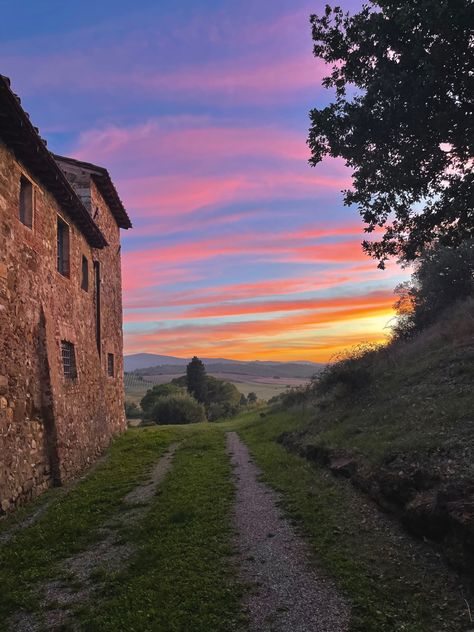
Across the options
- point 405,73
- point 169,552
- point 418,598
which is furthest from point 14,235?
point 418,598

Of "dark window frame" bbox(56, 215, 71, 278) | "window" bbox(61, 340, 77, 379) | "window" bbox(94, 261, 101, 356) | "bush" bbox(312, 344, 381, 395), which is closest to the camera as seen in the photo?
"window" bbox(61, 340, 77, 379)

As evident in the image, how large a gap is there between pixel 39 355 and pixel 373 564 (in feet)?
27.5

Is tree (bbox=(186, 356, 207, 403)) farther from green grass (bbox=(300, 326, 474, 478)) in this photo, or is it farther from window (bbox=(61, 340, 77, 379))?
window (bbox=(61, 340, 77, 379))

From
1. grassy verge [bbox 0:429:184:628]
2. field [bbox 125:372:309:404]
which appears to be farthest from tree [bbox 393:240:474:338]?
field [bbox 125:372:309:404]

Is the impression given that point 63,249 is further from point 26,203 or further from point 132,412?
point 132,412

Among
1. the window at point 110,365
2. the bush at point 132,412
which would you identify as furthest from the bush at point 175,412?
the window at point 110,365

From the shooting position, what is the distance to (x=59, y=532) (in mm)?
7496

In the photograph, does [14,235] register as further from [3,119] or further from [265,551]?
[265,551]

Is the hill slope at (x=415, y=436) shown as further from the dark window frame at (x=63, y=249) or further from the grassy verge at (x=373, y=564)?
the dark window frame at (x=63, y=249)

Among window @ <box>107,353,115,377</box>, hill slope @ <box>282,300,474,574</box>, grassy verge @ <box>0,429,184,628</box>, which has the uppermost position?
window @ <box>107,353,115,377</box>

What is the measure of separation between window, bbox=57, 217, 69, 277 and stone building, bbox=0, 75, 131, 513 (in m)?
0.03

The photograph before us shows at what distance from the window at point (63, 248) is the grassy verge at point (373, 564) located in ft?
29.1

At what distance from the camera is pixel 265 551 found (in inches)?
253

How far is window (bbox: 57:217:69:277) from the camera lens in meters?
13.6
